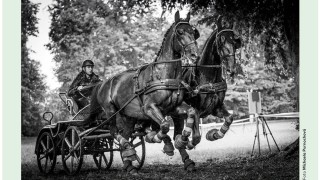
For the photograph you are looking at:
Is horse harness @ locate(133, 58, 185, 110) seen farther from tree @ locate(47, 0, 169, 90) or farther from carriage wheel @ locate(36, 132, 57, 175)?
carriage wheel @ locate(36, 132, 57, 175)

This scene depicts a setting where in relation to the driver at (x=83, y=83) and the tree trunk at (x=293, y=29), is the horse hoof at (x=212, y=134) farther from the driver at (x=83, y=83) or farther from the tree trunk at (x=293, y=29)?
the driver at (x=83, y=83)

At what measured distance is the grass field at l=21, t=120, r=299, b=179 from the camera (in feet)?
22.3

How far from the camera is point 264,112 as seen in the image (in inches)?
300

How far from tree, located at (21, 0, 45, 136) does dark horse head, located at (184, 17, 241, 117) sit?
253 centimetres

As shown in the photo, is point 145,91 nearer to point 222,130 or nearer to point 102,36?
point 222,130

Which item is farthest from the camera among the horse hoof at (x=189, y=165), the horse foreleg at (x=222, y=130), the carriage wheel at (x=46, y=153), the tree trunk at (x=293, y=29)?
the tree trunk at (x=293, y=29)

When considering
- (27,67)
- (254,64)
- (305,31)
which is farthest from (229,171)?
(27,67)

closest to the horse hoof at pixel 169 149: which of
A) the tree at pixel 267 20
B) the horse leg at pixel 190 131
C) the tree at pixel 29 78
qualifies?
the horse leg at pixel 190 131

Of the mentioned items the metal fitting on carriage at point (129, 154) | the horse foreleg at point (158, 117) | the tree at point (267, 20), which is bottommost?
the metal fitting on carriage at point (129, 154)

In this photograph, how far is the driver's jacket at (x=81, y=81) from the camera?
24.5ft

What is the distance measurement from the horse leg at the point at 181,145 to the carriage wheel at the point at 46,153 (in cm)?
225

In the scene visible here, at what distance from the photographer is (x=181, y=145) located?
6266 mm
